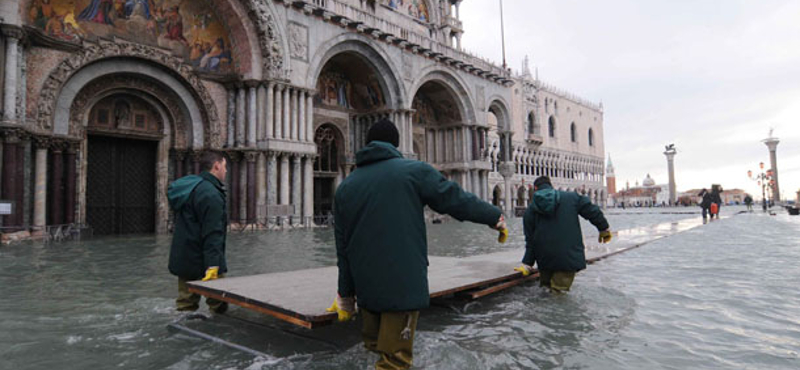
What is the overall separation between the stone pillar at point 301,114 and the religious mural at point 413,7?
11574 millimetres

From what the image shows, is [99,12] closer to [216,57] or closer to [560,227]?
[216,57]

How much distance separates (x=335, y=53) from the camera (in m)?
22.0

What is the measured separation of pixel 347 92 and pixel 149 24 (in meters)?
11.2

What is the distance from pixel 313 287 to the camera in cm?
445

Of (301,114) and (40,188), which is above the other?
(301,114)

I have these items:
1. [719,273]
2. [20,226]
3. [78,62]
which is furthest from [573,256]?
[78,62]

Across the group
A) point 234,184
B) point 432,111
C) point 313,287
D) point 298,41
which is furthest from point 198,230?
point 432,111

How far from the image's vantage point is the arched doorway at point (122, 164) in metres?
16.3

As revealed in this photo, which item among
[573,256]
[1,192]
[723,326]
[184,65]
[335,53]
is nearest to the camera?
[723,326]

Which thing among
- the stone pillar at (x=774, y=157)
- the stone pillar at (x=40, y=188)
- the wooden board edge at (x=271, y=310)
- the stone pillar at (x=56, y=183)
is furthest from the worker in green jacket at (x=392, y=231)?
the stone pillar at (x=774, y=157)

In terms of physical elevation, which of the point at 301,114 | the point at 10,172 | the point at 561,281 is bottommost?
the point at 561,281

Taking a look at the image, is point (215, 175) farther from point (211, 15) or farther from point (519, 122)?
point (519, 122)

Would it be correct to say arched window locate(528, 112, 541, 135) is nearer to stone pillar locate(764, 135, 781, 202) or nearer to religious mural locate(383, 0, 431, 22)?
religious mural locate(383, 0, 431, 22)

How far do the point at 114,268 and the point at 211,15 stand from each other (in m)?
13.8
